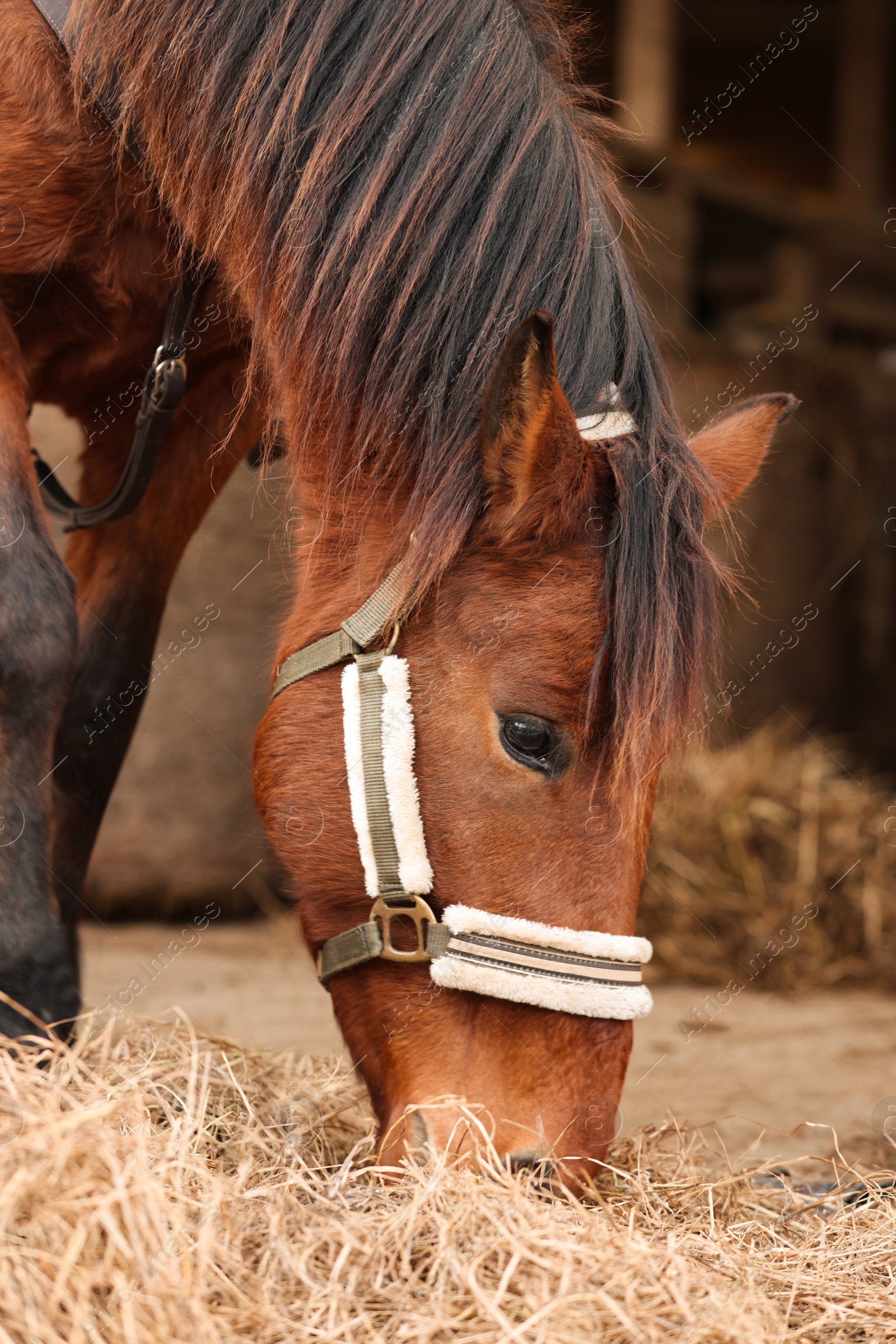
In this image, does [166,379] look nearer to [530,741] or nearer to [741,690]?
[530,741]

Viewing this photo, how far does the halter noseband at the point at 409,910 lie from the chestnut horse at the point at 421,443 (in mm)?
20

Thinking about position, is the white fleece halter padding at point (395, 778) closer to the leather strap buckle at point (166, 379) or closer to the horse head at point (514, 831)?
the horse head at point (514, 831)

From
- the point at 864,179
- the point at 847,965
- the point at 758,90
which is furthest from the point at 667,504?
the point at 758,90

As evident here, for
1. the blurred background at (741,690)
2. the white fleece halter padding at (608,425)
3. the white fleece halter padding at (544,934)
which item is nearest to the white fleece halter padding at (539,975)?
the white fleece halter padding at (544,934)

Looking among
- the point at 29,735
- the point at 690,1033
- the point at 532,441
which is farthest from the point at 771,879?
the point at 29,735

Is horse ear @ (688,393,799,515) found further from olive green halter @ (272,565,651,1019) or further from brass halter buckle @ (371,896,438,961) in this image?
brass halter buckle @ (371,896,438,961)

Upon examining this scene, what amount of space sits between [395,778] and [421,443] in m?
0.43

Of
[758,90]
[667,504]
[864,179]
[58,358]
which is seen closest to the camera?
[667,504]

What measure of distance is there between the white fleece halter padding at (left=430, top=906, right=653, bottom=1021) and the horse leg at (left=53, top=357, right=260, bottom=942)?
0.86 meters

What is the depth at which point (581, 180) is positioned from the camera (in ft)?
5.27

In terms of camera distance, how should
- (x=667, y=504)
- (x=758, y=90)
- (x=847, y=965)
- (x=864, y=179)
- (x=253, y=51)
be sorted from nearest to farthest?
(x=667, y=504) < (x=253, y=51) < (x=847, y=965) < (x=864, y=179) < (x=758, y=90)

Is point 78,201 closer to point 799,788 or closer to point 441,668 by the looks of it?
point 441,668

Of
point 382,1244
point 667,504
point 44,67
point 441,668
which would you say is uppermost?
point 44,67

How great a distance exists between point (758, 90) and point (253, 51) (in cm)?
809
